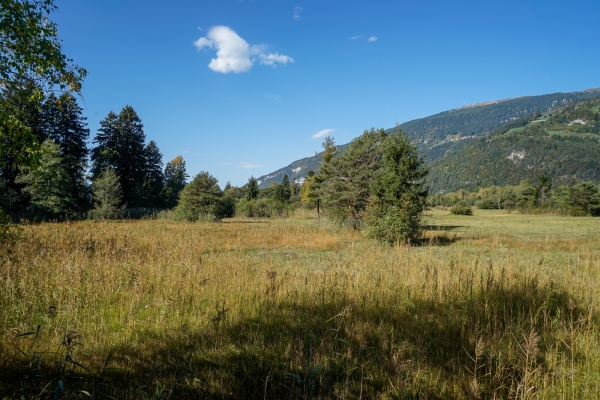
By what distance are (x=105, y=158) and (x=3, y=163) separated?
44.3 m

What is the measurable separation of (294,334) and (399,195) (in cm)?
1322

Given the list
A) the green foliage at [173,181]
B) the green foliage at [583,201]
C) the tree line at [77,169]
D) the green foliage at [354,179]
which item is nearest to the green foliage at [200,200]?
the tree line at [77,169]

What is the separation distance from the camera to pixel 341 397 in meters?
1.90

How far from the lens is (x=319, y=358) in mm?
2396

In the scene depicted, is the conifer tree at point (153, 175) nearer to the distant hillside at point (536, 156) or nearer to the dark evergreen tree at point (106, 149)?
the dark evergreen tree at point (106, 149)

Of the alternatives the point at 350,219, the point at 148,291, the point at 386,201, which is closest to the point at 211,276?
the point at 148,291

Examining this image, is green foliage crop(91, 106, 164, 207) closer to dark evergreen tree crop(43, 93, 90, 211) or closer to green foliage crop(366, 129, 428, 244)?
dark evergreen tree crop(43, 93, 90, 211)

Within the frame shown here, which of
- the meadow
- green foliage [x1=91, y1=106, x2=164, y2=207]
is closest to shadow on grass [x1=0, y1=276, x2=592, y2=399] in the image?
the meadow

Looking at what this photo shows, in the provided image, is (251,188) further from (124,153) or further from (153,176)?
(124,153)

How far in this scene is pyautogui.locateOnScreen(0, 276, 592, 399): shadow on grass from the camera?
6.54ft

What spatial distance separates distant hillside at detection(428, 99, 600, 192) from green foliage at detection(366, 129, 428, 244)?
400ft

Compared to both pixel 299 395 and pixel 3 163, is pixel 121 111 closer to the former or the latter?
pixel 3 163

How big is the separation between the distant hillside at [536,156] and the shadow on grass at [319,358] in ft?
440

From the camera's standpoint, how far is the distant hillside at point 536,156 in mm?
123125
